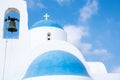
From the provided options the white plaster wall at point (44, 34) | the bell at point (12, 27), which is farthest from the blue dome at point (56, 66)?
the white plaster wall at point (44, 34)

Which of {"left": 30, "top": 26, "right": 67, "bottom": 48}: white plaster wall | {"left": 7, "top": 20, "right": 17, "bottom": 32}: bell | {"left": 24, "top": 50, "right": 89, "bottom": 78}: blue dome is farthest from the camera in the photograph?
{"left": 30, "top": 26, "right": 67, "bottom": 48}: white plaster wall

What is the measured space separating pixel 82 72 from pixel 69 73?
71cm

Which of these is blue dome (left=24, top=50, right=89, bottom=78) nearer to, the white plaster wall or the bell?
the bell

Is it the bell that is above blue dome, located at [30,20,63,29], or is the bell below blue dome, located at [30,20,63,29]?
below

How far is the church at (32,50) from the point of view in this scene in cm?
1116

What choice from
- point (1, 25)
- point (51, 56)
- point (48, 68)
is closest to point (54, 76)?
point (48, 68)

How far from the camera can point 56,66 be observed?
10.6 m

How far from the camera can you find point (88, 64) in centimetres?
1523

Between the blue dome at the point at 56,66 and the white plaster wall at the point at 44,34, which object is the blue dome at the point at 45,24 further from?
the blue dome at the point at 56,66

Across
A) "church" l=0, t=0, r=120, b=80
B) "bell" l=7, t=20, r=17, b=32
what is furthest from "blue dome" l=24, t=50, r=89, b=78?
"bell" l=7, t=20, r=17, b=32

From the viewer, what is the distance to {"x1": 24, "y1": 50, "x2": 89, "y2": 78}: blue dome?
10438 millimetres

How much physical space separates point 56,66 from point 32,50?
319 centimetres

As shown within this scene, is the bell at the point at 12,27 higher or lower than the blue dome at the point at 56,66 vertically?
higher

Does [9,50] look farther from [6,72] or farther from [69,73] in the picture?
[69,73]
